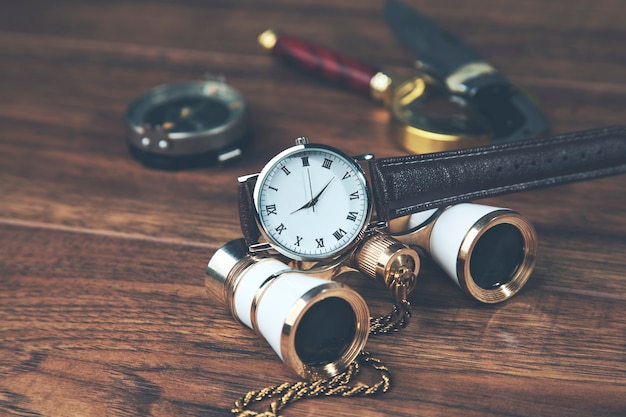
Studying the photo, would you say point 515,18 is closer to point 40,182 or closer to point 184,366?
point 40,182

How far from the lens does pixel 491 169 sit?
1.11 metres

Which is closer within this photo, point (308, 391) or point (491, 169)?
point (308, 391)

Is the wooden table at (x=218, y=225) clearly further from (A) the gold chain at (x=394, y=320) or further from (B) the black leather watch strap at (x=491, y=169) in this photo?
(B) the black leather watch strap at (x=491, y=169)

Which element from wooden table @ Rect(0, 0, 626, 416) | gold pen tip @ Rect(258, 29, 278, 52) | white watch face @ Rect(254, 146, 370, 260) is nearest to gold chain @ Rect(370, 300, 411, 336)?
wooden table @ Rect(0, 0, 626, 416)

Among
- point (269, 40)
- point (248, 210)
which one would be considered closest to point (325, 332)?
point (248, 210)

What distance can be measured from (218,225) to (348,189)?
35cm

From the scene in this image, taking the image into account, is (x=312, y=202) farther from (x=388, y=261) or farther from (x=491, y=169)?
(x=491, y=169)

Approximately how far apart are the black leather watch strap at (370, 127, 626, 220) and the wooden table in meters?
0.12

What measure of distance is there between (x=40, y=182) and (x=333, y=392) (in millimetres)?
721

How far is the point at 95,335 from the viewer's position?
42.8 inches

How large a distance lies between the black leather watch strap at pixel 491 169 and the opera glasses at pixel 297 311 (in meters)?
0.15

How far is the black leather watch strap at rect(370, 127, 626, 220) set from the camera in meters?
1.06

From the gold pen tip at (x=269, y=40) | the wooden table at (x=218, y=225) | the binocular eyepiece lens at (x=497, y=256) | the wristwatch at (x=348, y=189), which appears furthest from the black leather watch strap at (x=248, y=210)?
the gold pen tip at (x=269, y=40)

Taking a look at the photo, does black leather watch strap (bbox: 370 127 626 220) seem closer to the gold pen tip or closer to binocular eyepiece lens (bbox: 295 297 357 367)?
binocular eyepiece lens (bbox: 295 297 357 367)
